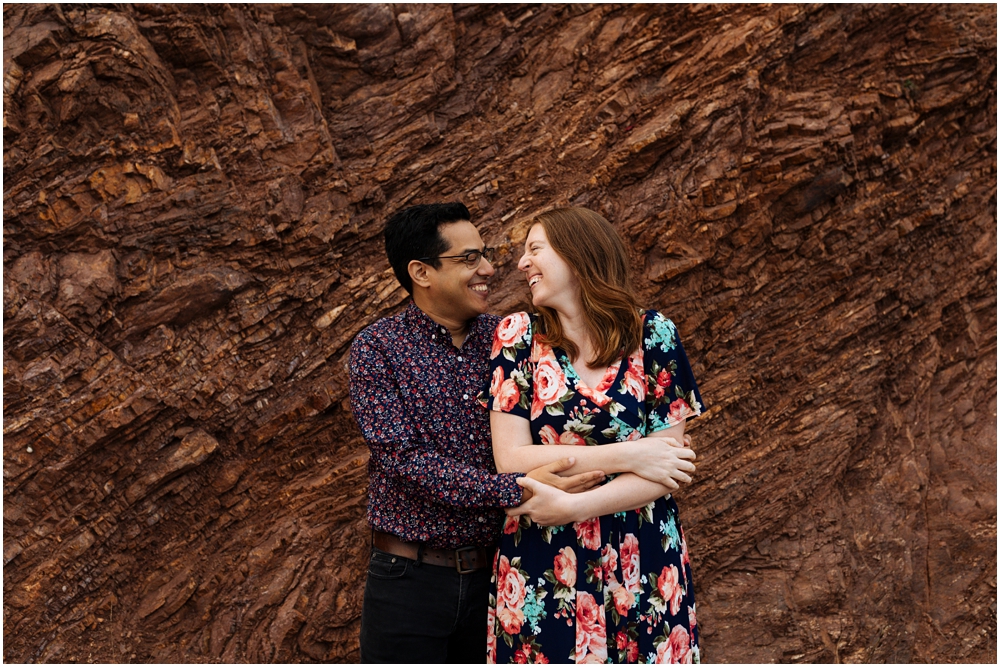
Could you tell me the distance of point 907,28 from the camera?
5.30m

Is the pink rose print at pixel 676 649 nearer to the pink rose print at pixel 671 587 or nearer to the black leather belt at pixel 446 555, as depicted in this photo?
the pink rose print at pixel 671 587

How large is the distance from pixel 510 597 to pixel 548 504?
440mm

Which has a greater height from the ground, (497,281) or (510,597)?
(497,281)

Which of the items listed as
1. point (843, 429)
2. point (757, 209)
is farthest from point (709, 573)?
point (757, 209)

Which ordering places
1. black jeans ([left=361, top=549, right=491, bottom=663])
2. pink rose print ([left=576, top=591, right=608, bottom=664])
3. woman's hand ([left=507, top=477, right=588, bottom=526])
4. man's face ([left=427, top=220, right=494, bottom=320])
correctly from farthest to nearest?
man's face ([left=427, top=220, right=494, bottom=320]) < black jeans ([left=361, top=549, right=491, bottom=663]) < pink rose print ([left=576, top=591, right=608, bottom=664]) < woman's hand ([left=507, top=477, right=588, bottom=526])

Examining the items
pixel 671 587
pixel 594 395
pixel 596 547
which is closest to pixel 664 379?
pixel 594 395

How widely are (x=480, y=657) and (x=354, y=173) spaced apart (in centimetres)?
317

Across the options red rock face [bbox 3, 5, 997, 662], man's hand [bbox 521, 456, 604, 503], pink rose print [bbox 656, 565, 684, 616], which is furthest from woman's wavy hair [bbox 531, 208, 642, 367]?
red rock face [bbox 3, 5, 997, 662]

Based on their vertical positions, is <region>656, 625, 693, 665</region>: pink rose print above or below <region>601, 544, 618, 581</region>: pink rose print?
below

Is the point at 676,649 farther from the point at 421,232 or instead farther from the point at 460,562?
the point at 421,232

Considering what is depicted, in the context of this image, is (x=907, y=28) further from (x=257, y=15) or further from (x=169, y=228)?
(x=169, y=228)

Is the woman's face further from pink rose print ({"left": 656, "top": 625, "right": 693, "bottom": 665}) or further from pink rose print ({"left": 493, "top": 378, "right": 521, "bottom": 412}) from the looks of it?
pink rose print ({"left": 656, "top": 625, "right": 693, "bottom": 665})

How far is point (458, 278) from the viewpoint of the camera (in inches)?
123

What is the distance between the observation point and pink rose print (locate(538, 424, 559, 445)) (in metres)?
2.71
